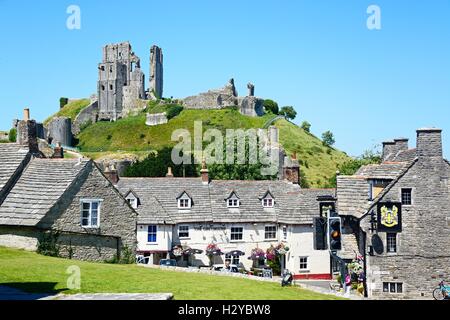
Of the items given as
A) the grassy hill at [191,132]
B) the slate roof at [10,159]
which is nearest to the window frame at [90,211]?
the slate roof at [10,159]

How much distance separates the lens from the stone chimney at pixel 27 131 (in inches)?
1156

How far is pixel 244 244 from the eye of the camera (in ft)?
163

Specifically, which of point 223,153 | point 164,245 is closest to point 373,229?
point 164,245

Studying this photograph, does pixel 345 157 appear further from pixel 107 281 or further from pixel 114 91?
pixel 107 281

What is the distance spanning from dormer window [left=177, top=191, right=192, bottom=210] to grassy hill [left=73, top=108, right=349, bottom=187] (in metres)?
61.5

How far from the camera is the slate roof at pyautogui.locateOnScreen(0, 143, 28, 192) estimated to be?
2823 centimetres

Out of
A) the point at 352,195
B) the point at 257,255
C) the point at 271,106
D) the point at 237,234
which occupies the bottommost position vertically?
the point at 257,255

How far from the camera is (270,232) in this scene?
50.3 meters

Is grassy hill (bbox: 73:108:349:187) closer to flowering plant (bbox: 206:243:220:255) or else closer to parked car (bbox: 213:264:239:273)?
flowering plant (bbox: 206:243:220:255)

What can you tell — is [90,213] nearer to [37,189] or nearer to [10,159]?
[37,189]

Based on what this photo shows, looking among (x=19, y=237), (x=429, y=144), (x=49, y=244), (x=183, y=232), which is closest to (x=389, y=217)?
(x=429, y=144)

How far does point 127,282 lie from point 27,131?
12.5 meters

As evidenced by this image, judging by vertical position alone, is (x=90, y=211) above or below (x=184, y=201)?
below
